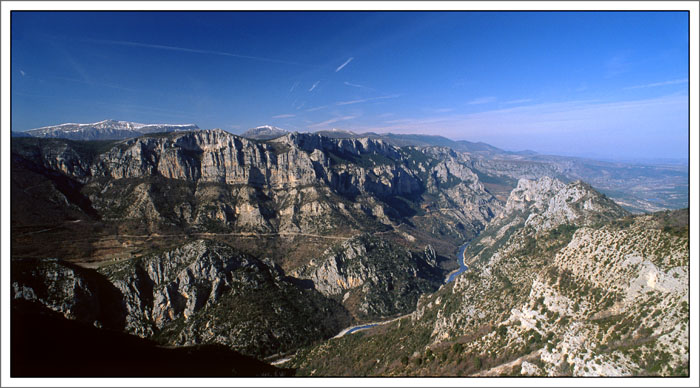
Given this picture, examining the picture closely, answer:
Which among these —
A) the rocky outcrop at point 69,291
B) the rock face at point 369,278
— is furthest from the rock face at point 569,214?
the rocky outcrop at point 69,291

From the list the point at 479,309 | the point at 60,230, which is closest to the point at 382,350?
the point at 479,309

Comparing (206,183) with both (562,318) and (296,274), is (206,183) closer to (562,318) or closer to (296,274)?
(296,274)

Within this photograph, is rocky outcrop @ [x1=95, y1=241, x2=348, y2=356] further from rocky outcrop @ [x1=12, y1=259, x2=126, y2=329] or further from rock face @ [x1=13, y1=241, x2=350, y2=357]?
rocky outcrop @ [x1=12, y1=259, x2=126, y2=329]

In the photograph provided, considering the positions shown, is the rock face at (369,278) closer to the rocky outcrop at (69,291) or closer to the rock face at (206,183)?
the rock face at (206,183)

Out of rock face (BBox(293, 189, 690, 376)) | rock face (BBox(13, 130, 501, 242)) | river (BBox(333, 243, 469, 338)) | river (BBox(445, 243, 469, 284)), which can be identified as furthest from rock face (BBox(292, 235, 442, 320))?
rock face (BBox(293, 189, 690, 376))

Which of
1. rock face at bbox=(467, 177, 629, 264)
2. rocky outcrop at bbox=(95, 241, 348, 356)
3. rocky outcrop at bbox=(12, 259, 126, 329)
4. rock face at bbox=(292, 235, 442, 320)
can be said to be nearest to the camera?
rocky outcrop at bbox=(12, 259, 126, 329)

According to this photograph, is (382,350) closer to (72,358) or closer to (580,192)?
(72,358)

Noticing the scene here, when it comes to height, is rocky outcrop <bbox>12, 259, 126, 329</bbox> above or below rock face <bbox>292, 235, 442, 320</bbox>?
above

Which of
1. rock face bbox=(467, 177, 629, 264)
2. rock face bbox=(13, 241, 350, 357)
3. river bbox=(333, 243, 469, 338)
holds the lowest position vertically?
river bbox=(333, 243, 469, 338)
